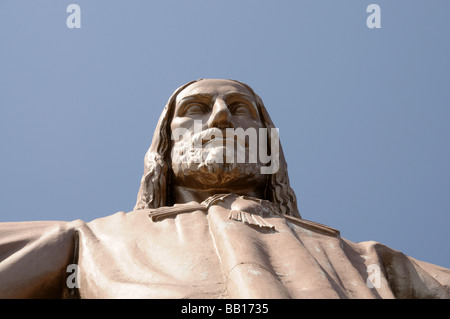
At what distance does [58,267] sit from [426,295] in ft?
9.64

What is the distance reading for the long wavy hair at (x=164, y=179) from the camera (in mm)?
7414

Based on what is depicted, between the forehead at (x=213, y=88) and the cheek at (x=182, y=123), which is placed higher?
the forehead at (x=213, y=88)

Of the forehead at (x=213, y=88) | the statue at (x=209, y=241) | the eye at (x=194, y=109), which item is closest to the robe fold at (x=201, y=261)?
the statue at (x=209, y=241)

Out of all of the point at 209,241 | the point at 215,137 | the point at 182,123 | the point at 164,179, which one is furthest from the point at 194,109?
the point at 209,241

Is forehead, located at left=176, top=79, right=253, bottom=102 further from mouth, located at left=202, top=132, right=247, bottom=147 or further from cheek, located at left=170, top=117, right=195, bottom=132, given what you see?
mouth, located at left=202, top=132, right=247, bottom=147

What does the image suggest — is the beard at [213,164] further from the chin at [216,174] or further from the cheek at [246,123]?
the cheek at [246,123]

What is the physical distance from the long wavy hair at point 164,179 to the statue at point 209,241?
0.01m

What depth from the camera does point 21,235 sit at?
19.8ft

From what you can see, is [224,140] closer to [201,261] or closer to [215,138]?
[215,138]

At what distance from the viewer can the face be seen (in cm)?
719

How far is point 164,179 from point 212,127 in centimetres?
69

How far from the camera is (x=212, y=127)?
7395 mm

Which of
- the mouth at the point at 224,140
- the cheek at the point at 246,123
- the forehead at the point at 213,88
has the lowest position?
the mouth at the point at 224,140
